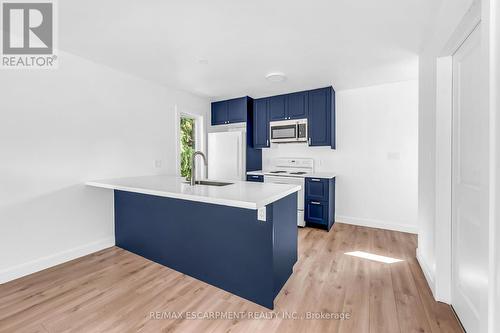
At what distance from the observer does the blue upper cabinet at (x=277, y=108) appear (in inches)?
163

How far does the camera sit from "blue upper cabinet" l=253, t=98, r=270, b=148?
4.32 metres

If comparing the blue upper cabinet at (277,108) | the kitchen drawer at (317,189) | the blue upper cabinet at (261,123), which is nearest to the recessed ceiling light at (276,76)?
the blue upper cabinet at (277,108)

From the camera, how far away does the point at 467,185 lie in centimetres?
152


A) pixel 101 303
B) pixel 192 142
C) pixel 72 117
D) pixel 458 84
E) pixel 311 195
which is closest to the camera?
pixel 458 84

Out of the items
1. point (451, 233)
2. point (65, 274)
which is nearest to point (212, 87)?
point (65, 274)

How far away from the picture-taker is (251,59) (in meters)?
2.70

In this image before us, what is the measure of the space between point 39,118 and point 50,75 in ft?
1.63

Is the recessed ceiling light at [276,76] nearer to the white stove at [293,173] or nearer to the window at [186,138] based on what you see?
the white stove at [293,173]

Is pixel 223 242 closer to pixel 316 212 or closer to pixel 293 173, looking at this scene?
pixel 316 212

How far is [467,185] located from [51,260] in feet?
12.7

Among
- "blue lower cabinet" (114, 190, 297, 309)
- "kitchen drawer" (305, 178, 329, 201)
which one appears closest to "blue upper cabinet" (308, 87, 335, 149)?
"kitchen drawer" (305, 178, 329, 201)

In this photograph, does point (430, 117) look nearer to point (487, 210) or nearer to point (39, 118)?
point (487, 210)

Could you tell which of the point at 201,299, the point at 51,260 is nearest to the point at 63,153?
the point at 51,260

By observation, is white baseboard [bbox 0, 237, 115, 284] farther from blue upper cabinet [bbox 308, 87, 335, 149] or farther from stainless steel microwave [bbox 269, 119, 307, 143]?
blue upper cabinet [bbox 308, 87, 335, 149]
